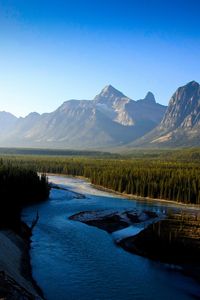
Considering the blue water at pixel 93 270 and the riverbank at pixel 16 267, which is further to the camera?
the blue water at pixel 93 270

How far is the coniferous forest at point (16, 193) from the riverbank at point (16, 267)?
3.13 metres

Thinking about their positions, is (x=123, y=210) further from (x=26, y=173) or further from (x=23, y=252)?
(x=23, y=252)

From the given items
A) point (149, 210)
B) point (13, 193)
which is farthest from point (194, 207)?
point (13, 193)

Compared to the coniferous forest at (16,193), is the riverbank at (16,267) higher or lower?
lower

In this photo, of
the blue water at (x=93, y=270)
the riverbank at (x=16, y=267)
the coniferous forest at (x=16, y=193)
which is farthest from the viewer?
the coniferous forest at (x=16, y=193)

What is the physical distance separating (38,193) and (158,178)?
136 feet

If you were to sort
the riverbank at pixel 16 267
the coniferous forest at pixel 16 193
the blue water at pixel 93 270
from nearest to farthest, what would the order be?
the riverbank at pixel 16 267, the blue water at pixel 93 270, the coniferous forest at pixel 16 193

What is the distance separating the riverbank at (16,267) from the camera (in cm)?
3951

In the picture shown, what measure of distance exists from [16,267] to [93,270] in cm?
1002

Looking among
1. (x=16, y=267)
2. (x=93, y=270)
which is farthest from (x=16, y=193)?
(x=93, y=270)

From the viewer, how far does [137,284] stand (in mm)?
51000

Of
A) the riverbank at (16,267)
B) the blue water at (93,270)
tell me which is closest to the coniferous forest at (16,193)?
the riverbank at (16,267)

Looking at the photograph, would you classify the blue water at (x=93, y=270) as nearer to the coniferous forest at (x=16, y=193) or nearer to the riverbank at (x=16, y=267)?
the riverbank at (x=16, y=267)

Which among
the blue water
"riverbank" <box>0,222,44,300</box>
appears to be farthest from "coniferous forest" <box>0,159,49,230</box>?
the blue water
